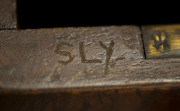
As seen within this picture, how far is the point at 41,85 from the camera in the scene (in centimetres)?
71

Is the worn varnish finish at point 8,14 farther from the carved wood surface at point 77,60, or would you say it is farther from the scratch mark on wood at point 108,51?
the scratch mark on wood at point 108,51

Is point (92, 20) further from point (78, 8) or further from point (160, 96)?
point (160, 96)

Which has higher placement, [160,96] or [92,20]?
[92,20]

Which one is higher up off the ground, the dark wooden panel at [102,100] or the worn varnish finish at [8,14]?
the worn varnish finish at [8,14]

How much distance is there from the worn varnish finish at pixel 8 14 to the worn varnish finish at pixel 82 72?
0.03m

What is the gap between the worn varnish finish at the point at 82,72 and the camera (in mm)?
713

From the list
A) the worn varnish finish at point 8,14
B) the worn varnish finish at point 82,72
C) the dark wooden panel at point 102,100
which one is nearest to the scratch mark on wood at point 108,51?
the worn varnish finish at point 82,72

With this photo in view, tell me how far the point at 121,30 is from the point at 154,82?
27 cm

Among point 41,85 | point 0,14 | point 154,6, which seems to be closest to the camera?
point 41,85

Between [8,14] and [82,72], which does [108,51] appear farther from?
[8,14]

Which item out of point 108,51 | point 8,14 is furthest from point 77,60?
point 8,14

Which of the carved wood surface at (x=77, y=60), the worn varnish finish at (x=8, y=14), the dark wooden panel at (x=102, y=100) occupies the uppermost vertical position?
the worn varnish finish at (x=8, y=14)

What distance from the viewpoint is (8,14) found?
822mm

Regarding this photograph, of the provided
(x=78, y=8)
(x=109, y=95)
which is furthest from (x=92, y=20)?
(x=109, y=95)
